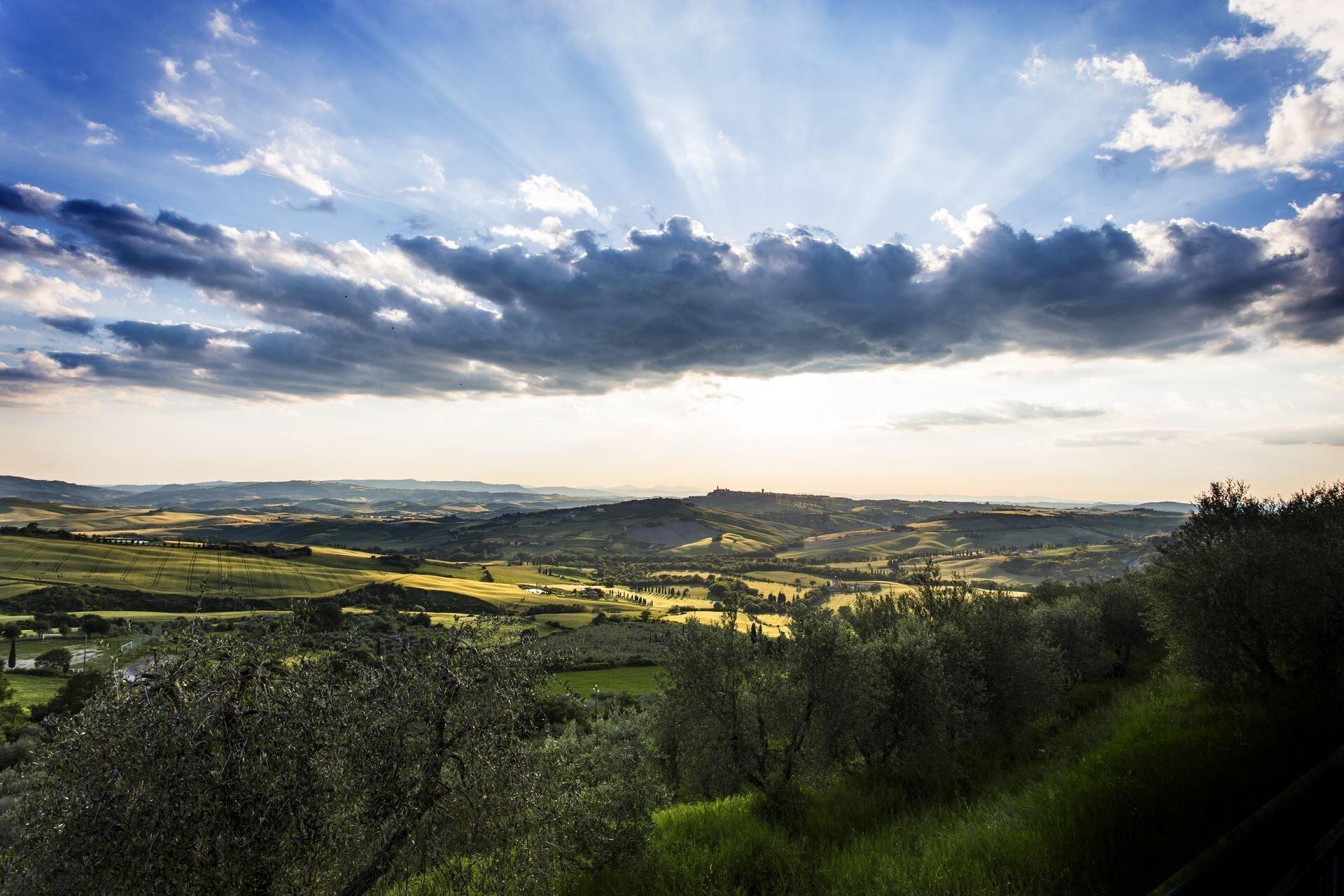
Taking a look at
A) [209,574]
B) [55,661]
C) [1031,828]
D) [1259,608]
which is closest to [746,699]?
[1031,828]

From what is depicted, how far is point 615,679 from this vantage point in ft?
259

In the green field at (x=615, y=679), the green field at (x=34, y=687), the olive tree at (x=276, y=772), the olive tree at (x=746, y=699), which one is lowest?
the green field at (x=615, y=679)

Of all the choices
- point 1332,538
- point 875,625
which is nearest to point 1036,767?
point 875,625

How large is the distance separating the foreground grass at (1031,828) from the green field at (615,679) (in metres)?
51.0

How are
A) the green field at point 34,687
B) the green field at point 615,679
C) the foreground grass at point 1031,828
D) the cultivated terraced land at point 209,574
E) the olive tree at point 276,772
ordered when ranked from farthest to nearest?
the cultivated terraced land at point 209,574 → the green field at point 615,679 → the green field at point 34,687 → the foreground grass at point 1031,828 → the olive tree at point 276,772

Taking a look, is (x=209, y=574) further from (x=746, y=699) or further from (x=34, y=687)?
→ (x=746, y=699)

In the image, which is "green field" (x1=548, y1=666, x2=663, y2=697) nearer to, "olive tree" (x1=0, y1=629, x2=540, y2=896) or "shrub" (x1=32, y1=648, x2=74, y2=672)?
"olive tree" (x1=0, y1=629, x2=540, y2=896)

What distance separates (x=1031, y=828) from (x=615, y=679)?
7109 centimetres

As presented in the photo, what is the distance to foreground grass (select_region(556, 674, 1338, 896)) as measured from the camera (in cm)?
1216

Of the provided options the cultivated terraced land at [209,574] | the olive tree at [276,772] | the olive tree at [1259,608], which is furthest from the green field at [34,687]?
the olive tree at [1259,608]

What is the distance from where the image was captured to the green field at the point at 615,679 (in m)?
71.4

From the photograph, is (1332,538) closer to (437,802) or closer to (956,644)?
(956,644)

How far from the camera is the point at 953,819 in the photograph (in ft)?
57.8

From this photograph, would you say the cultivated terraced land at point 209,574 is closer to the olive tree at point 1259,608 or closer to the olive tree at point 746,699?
the olive tree at point 746,699
